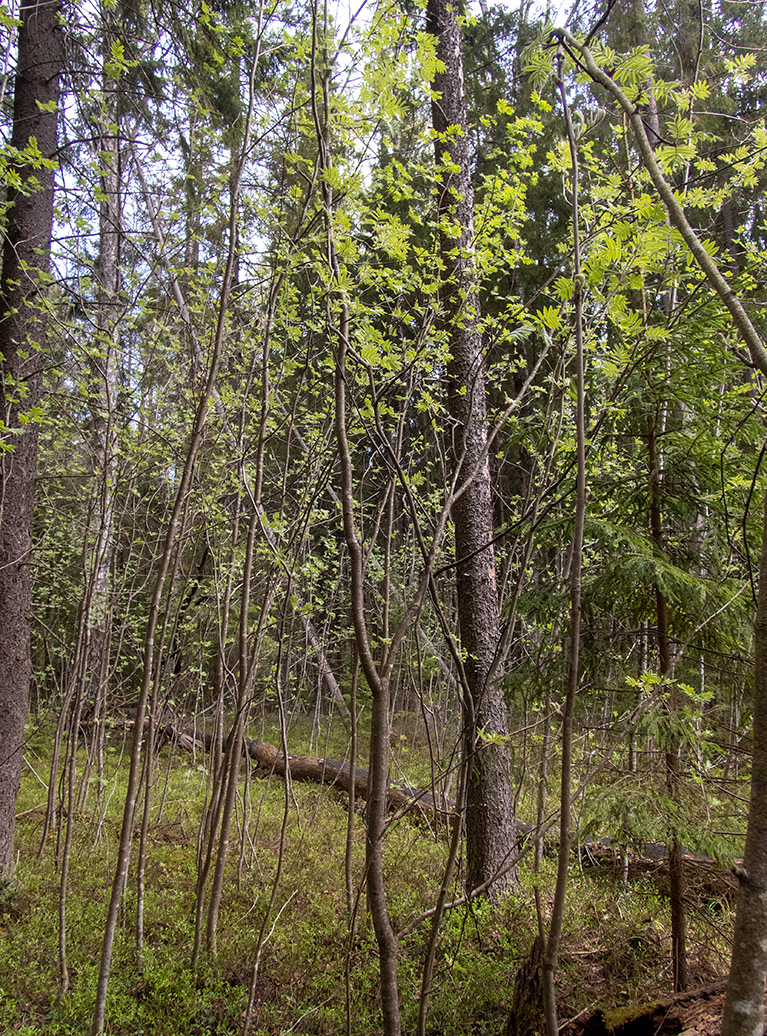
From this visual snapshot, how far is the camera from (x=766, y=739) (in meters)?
0.94

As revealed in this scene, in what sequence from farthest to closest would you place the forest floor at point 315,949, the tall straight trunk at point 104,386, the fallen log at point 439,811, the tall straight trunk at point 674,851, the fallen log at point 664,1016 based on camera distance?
1. the tall straight trunk at point 104,386
2. the forest floor at point 315,949
3. the fallen log at point 439,811
4. the tall straight trunk at point 674,851
5. the fallen log at point 664,1016

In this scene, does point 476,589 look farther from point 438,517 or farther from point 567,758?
point 567,758

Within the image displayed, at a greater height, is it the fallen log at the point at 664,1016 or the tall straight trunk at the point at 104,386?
the tall straight trunk at the point at 104,386

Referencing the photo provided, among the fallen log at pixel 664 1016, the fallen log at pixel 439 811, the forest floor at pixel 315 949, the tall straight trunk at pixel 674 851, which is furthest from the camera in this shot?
the forest floor at pixel 315 949

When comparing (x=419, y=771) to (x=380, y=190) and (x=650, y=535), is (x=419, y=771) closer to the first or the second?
(x=650, y=535)

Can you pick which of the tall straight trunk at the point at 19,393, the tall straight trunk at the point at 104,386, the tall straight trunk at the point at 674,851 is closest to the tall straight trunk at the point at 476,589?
the tall straight trunk at the point at 674,851

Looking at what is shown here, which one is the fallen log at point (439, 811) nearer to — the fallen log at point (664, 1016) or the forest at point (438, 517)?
the forest at point (438, 517)

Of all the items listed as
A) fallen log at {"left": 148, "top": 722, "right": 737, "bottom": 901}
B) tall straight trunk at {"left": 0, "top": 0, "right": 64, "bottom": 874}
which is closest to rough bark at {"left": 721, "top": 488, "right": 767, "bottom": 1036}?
fallen log at {"left": 148, "top": 722, "right": 737, "bottom": 901}

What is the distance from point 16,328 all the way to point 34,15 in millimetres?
2203

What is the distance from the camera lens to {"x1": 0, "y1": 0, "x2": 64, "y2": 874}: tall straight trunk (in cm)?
411

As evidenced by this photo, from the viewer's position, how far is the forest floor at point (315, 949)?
2.79 m

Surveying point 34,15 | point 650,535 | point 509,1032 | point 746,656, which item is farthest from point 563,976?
point 34,15

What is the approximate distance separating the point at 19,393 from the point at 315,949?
3.96m

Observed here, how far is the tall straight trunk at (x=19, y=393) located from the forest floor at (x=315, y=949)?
0.94 m
